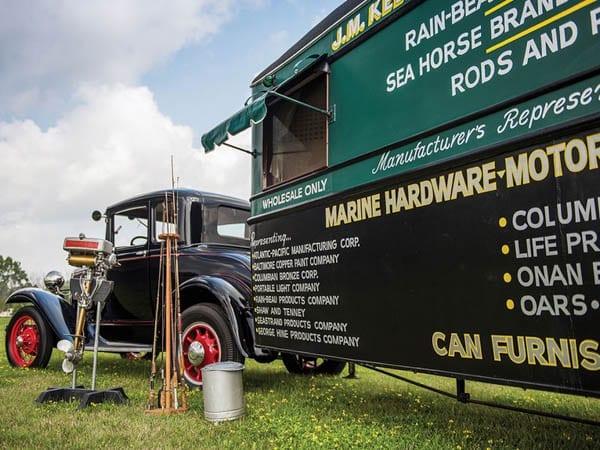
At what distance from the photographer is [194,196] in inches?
230

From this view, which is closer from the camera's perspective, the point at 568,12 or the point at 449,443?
the point at 568,12

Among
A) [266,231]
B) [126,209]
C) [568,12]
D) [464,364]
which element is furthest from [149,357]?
[568,12]

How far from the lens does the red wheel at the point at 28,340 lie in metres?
6.32

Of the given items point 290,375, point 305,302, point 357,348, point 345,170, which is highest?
point 345,170

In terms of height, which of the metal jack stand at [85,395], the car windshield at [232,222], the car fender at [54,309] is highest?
the car windshield at [232,222]

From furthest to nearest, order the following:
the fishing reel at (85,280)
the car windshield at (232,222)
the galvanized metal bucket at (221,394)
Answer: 1. the car windshield at (232,222)
2. the fishing reel at (85,280)
3. the galvanized metal bucket at (221,394)

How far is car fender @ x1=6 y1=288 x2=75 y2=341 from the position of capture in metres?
6.13

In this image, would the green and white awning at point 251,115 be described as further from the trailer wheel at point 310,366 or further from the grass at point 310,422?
the trailer wheel at point 310,366

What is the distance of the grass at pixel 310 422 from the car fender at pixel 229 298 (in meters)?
0.63

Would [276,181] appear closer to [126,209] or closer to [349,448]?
[349,448]

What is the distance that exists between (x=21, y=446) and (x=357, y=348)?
2129 millimetres

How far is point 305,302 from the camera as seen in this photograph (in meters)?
3.71

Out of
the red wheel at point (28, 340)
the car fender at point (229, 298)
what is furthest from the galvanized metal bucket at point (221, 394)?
the red wheel at point (28, 340)

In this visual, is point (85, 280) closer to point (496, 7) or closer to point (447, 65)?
point (447, 65)
